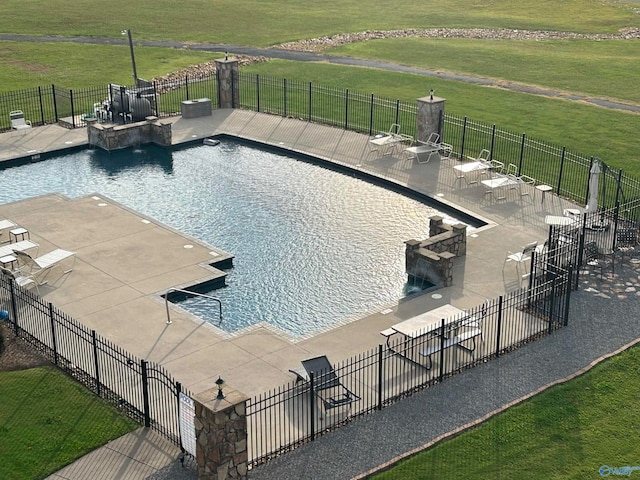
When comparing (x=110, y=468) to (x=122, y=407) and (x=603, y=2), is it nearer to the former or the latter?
(x=122, y=407)

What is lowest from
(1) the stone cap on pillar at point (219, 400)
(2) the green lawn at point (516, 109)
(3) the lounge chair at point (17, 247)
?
(3) the lounge chair at point (17, 247)

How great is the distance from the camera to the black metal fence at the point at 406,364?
65.0ft

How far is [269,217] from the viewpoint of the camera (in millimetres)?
32812

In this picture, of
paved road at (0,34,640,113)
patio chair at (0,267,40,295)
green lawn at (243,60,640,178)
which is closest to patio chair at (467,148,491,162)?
green lawn at (243,60,640,178)

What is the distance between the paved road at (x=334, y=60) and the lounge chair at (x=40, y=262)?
→ 98.1 feet

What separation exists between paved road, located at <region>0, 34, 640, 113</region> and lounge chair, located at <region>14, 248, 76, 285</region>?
98.1 ft

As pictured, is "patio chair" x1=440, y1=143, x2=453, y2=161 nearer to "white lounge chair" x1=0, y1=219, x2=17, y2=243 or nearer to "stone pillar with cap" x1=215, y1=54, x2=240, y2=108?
"stone pillar with cap" x1=215, y1=54, x2=240, y2=108

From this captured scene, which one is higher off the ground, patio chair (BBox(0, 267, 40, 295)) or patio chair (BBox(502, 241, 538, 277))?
patio chair (BBox(502, 241, 538, 277))

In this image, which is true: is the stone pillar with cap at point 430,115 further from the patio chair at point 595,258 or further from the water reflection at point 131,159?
the patio chair at point 595,258

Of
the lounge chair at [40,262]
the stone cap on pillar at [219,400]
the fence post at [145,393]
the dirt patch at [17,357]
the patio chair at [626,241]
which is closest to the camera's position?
the stone cap on pillar at [219,400]

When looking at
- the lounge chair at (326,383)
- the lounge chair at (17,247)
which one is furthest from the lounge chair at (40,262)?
the lounge chair at (326,383)

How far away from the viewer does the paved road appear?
160ft

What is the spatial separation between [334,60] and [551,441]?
139 feet

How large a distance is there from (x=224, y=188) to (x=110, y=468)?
729 inches
